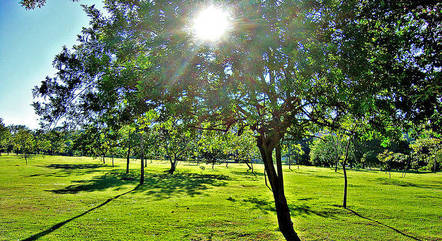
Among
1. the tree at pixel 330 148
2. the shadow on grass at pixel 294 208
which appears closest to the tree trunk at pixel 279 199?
the shadow on grass at pixel 294 208

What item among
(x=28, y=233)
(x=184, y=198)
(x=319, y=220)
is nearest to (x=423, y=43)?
(x=319, y=220)

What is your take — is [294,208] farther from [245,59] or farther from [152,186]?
[152,186]

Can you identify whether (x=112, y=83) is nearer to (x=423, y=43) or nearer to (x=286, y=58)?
(x=286, y=58)

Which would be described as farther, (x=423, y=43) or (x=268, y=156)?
(x=268, y=156)

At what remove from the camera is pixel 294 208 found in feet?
59.7

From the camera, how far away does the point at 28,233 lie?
11.0 metres

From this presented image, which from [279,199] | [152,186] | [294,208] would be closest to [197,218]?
[279,199]

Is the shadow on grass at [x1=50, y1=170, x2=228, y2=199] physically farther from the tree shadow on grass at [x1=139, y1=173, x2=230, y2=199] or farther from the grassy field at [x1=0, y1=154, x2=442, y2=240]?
the grassy field at [x1=0, y1=154, x2=442, y2=240]

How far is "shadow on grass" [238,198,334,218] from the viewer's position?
1619 cm

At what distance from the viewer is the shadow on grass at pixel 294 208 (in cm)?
1619

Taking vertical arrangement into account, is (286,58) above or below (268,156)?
above

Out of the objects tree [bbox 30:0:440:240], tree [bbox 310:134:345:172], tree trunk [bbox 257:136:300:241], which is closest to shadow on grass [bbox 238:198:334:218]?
tree trunk [bbox 257:136:300:241]

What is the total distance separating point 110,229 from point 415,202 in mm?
26141

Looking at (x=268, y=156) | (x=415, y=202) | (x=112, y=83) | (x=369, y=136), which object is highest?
(x=112, y=83)
